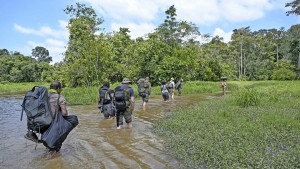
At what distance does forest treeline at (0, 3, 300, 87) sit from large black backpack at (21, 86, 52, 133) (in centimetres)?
1970

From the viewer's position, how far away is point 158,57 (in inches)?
1359

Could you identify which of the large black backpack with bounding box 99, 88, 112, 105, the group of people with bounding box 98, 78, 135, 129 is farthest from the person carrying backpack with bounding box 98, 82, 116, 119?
the group of people with bounding box 98, 78, 135, 129

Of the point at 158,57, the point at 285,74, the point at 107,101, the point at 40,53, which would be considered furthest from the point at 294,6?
the point at 40,53

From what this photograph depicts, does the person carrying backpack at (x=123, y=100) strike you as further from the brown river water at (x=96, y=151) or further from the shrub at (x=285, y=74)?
the shrub at (x=285, y=74)

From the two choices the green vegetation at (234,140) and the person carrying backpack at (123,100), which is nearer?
the green vegetation at (234,140)

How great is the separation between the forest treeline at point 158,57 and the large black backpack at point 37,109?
19.7 metres

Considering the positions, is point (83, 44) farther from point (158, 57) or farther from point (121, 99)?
point (121, 99)

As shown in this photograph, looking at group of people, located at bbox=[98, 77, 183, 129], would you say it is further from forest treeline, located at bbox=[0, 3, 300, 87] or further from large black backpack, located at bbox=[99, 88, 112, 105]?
forest treeline, located at bbox=[0, 3, 300, 87]

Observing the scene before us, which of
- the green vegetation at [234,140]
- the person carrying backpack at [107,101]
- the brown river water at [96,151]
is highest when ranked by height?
the person carrying backpack at [107,101]

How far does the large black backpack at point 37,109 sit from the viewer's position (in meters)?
6.14

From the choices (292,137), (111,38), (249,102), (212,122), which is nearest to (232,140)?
(292,137)

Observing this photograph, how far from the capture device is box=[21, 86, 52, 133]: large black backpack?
6.14 metres

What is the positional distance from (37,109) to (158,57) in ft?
94.8

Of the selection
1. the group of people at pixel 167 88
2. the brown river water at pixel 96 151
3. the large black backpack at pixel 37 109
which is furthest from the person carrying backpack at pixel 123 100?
the group of people at pixel 167 88
